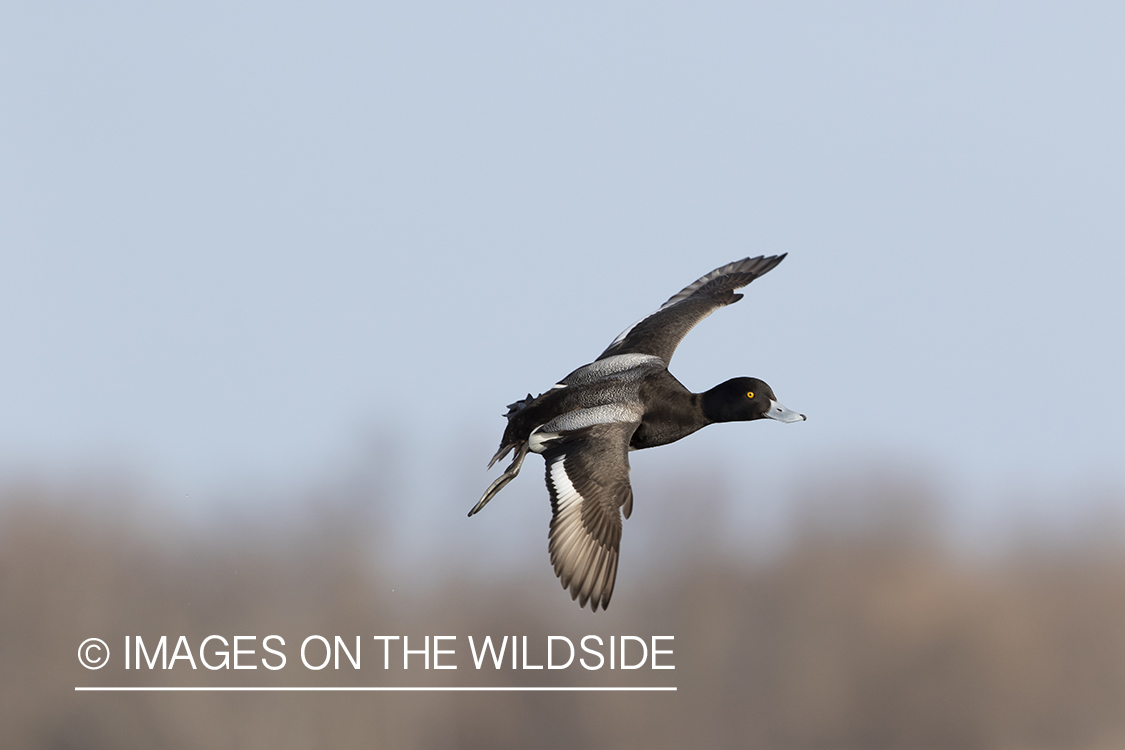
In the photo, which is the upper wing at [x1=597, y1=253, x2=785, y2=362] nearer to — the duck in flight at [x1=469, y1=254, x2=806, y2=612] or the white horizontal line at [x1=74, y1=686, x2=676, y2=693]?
the duck in flight at [x1=469, y1=254, x2=806, y2=612]

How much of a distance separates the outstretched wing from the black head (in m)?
0.95

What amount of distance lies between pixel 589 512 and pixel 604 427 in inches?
22.6

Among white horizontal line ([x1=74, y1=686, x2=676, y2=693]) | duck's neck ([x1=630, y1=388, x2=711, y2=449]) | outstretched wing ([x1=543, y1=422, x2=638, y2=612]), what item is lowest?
outstretched wing ([x1=543, y1=422, x2=638, y2=612])

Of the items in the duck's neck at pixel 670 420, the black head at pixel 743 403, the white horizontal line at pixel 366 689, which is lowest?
the duck's neck at pixel 670 420

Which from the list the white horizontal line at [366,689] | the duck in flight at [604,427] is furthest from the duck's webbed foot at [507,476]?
the white horizontal line at [366,689]

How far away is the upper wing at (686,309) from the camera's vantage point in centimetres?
909

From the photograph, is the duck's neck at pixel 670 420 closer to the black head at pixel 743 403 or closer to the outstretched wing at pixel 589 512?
the black head at pixel 743 403

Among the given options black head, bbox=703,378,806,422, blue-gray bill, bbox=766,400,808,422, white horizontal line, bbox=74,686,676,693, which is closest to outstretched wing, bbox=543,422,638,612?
black head, bbox=703,378,806,422

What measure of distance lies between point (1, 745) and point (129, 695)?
4.24 m

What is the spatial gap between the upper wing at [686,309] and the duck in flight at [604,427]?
0.01 m

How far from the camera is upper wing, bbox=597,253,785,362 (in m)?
9.09

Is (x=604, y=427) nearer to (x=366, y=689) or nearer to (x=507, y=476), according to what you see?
(x=507, y=476)

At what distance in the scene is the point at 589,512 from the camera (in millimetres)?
7262

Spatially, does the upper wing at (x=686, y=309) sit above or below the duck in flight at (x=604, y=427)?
above
